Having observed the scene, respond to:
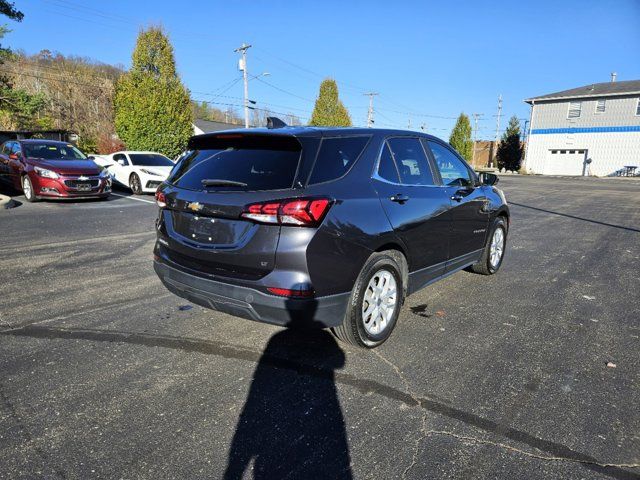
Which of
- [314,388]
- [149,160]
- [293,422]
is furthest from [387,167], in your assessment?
[149,160]

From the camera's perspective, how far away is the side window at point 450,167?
463cm

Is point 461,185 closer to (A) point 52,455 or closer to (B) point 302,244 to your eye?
(B) point 302,244

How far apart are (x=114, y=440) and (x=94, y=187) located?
35.3 ft

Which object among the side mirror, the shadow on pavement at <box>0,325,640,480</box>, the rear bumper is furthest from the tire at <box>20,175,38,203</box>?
the side mirror

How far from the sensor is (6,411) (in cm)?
268

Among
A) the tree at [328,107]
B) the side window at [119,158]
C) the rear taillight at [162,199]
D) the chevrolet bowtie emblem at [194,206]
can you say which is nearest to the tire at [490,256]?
the chevrolet bowtie emblem at [194,206]

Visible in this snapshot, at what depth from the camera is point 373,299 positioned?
3572 millimetres

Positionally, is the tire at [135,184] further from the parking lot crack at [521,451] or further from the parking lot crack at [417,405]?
the parking lot crack at [521,451]

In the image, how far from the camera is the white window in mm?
41531

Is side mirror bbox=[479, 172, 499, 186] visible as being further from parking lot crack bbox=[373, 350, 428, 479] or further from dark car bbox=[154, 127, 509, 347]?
parking lot crack bbox=[373, 350, 428, 479]

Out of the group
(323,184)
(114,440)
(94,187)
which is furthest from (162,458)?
(94,187)

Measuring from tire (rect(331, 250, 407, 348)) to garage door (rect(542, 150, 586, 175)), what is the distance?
4532 cm

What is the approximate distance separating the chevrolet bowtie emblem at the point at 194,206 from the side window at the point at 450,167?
98.9 inches

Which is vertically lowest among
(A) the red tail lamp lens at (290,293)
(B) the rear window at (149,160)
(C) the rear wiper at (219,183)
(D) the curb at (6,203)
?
(D) the curb at (6,203)
